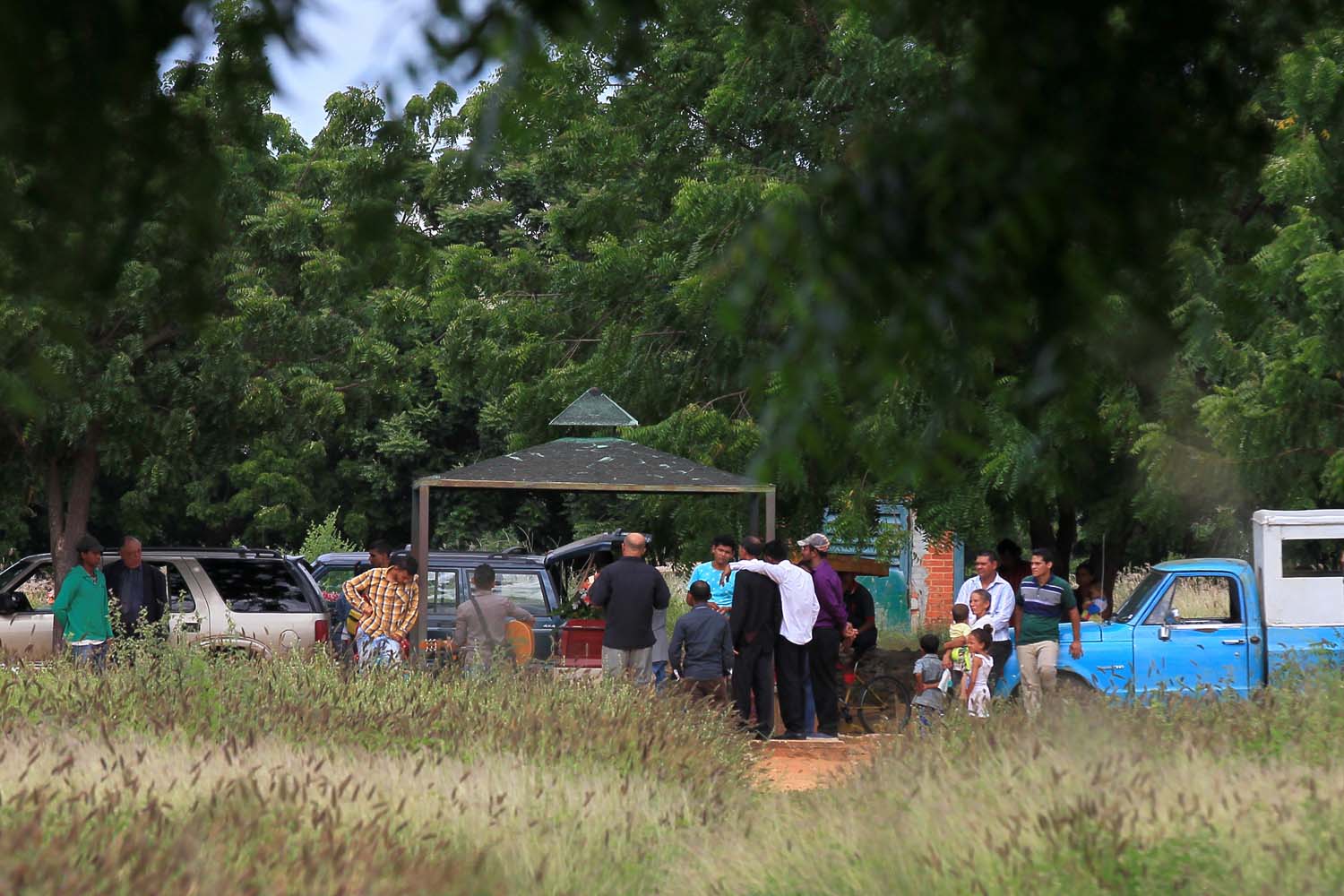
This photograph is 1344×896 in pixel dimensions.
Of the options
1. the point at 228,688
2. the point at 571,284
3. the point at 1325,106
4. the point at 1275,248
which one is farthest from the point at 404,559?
the point at 1325,106

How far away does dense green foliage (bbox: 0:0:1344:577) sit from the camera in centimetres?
397

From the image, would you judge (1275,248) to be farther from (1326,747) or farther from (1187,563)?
(1326,747)

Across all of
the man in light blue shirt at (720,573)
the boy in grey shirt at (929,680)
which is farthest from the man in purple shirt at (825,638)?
the boy in grey shirt at (929,680)

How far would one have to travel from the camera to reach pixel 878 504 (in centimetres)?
1808

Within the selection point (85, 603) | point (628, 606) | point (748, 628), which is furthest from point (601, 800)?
point (85, 603)

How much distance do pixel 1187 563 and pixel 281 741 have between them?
8974mm

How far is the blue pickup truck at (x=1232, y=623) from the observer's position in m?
14.3

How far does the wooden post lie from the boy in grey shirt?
12.7ft

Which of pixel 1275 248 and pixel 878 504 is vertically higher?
pixel 1275 248

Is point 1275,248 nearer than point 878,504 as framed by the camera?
Yes

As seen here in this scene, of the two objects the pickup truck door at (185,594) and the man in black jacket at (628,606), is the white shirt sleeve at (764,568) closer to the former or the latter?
the man in black jacket at (628,606)

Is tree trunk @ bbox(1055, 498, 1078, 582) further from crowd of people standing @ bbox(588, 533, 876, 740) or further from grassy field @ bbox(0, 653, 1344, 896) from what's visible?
grassy field @ bbox(0, 653, 1344, 896)

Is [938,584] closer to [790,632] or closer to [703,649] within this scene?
[790,632]

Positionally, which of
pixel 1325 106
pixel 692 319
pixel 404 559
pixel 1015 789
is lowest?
pixel 1015 789
